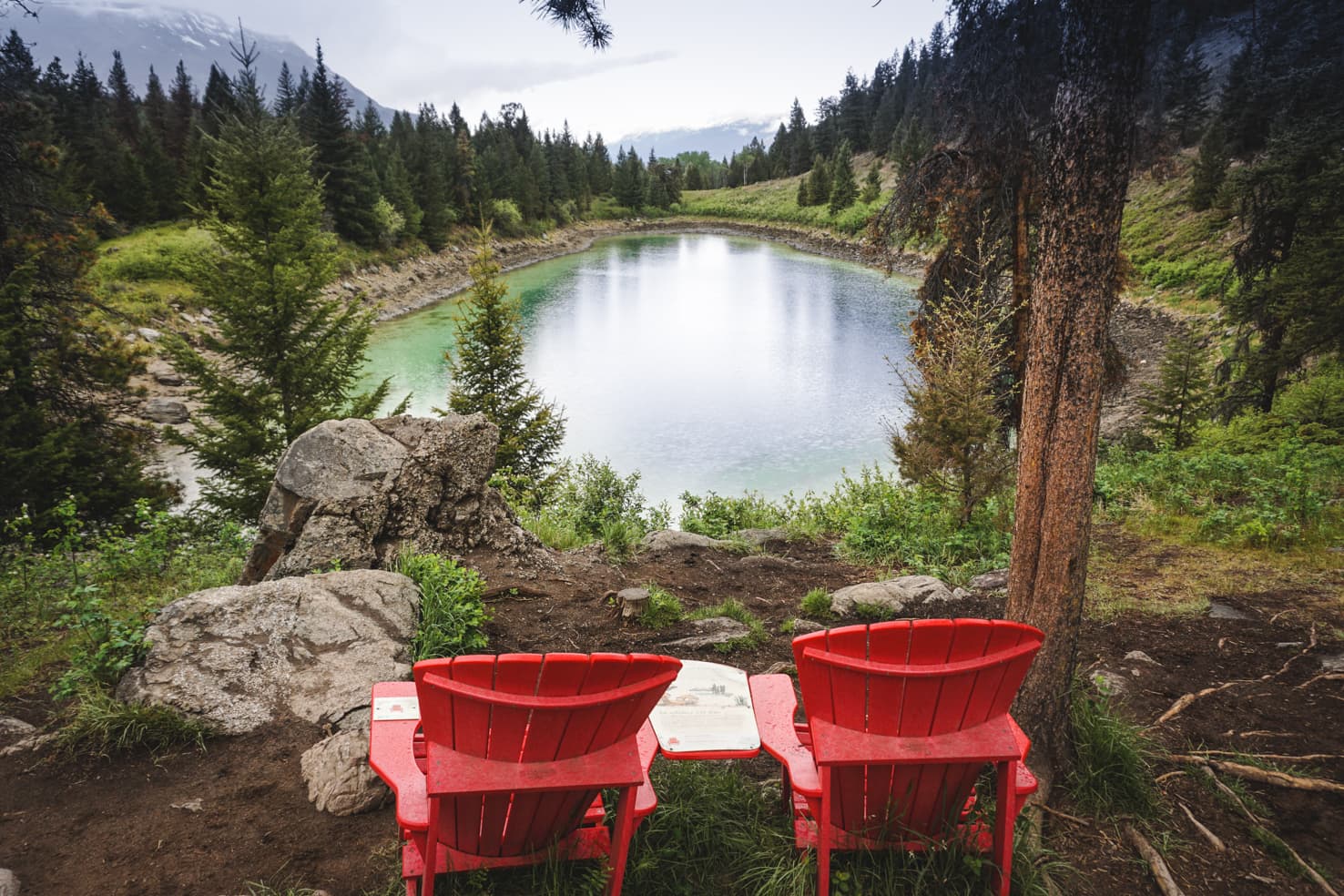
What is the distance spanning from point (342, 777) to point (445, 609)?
1562mm

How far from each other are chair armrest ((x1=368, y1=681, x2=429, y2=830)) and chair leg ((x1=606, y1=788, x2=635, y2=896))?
0.56m

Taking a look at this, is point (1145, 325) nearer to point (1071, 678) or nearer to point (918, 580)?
point (918, 580)

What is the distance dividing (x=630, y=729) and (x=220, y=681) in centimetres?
266

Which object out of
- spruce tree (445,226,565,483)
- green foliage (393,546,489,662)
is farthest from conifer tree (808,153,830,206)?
green foliage (393,546,489,662)

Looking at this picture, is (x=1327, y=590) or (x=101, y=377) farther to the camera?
(x=101, y=377)

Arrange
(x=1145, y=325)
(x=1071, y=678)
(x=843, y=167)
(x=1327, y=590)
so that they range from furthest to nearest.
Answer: (x=843, y=167), (x=1145, y=325), (x=1327, y=590), (x=1071, y=678)

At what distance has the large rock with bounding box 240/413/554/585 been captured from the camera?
542 centimetres

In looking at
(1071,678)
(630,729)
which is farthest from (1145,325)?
(630,729)

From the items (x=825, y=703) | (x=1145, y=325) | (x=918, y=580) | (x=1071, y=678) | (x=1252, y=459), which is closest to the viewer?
(x=825, y=703)

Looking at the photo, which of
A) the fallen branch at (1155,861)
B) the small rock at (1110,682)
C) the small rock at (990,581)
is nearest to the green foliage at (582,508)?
the small rock at (990,581)

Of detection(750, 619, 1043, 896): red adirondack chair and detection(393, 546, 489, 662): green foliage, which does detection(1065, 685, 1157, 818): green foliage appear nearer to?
detection(750, 619, 1043, 896): red adirondack chair

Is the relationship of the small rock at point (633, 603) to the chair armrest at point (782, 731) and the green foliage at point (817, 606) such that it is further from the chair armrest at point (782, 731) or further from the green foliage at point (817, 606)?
the chair armrest at point (782, 731)

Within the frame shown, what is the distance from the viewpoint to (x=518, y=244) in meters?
55.1

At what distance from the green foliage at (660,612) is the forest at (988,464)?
0.10 ft
